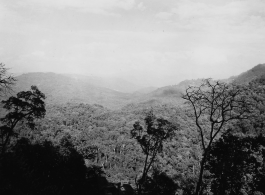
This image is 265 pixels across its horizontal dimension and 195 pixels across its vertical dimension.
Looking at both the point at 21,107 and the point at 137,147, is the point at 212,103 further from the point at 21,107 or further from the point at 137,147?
the point at 137,147

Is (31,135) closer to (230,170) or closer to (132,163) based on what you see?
(132,163)

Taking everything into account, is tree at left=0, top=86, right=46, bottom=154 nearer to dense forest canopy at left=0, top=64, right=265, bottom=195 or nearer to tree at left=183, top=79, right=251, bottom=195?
dense forest canopy at left=0, top=64, right=265, bottom=195

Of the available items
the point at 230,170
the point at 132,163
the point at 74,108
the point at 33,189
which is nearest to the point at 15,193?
the point at 33,189

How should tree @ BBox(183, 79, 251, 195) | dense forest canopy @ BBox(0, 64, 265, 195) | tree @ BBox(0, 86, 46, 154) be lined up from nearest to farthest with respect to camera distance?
tree @ BBox(183, 79, 251, 195)
dense forest canopy @ BBox(0, 64, 265, 195)
tree @ BBox(0, 86, 46, 154)

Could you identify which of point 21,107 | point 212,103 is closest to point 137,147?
point 21,107

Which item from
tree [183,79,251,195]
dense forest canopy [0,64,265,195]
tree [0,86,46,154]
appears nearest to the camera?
tree [183,79,251,195]

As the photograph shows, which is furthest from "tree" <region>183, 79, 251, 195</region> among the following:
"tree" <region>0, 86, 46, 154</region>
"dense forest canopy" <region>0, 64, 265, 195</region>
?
"tree" <region>0, 86, 46, 154</region>

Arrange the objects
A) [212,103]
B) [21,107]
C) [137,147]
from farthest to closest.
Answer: [137,147]
[21,107]
[212,103]

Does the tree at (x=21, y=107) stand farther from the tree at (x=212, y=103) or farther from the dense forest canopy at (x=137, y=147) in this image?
the tree at (x=212, y=103)

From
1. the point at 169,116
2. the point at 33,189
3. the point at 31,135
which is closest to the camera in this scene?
the point at 33,189
